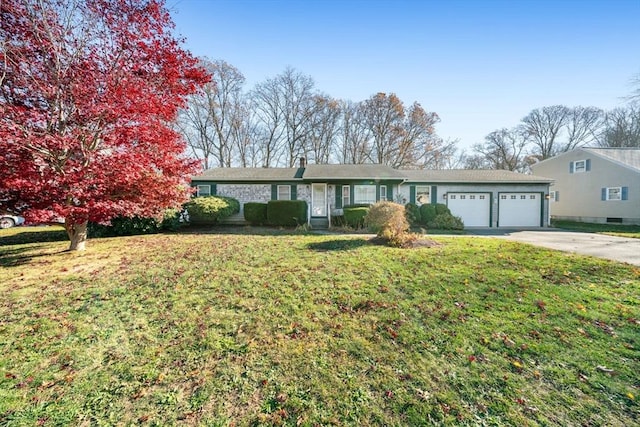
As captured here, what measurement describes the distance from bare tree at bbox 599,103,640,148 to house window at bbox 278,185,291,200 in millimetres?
35597

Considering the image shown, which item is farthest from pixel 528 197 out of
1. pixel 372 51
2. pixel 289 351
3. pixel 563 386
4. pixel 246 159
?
pixel 246 159

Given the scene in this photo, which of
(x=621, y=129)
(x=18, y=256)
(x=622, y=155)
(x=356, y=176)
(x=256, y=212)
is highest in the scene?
(x=621, y=129)

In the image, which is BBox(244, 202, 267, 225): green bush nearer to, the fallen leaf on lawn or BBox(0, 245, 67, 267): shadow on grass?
BBox(0, 245, 67, 267): shadow on grass

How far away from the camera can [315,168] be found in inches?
680

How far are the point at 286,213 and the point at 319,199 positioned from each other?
313 centimetres

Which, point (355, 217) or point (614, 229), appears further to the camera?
point (614, 229)

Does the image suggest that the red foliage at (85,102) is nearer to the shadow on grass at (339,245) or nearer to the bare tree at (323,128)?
the shadow on grass at (339,245)

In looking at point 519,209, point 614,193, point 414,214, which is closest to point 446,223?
point 414,214

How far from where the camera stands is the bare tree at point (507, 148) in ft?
117

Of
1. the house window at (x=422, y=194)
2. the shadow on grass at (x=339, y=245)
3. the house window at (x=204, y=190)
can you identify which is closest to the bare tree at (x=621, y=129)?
the house window at (x=422, y=194)

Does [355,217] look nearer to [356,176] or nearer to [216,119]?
[356,176]

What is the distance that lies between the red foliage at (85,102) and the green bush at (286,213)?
6.95 meters

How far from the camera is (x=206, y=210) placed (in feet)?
42.3

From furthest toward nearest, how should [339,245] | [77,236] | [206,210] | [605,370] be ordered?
[206,210], [339,245], [77,236], [605,370]
